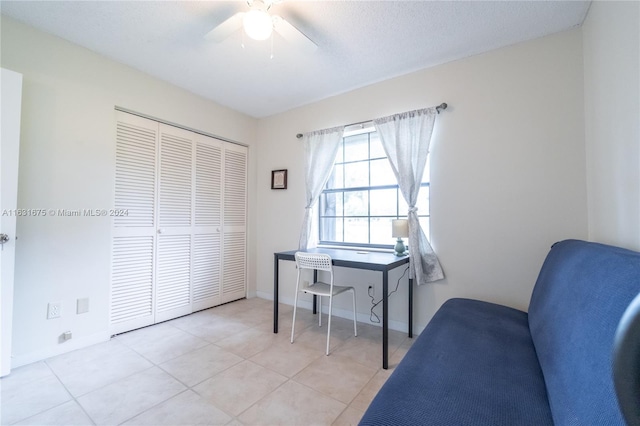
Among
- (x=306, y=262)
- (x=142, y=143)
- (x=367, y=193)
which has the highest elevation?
(x=142, y=143)

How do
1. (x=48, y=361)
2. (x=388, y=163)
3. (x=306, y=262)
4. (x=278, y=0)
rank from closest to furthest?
(x=278, y=0), (x=48, y=361), (x=306, y=262), (x=388, y=163)

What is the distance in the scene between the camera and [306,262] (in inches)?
93.0

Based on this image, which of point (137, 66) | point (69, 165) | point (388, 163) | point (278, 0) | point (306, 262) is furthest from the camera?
point (388, 163)

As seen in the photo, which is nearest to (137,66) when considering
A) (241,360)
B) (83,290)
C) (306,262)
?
(83,290)

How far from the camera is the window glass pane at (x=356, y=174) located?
3.00m

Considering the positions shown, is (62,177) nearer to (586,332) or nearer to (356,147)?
(356,147)

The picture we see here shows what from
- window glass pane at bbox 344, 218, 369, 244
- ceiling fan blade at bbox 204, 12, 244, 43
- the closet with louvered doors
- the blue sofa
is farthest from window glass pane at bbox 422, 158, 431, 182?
the closet with louvered doors

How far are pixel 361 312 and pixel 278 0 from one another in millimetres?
2790

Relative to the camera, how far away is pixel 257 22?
1577 mm

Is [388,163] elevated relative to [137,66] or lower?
lower

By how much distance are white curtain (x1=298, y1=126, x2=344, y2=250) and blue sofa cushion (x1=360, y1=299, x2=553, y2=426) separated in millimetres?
1824

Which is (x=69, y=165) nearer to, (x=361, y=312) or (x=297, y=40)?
(x=297, y=40)

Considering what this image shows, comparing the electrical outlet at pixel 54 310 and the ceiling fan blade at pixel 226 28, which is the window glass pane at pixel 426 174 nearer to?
the ceiling fan blade at pixel 226 28

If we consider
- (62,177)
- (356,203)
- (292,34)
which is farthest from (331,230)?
(62,177)
